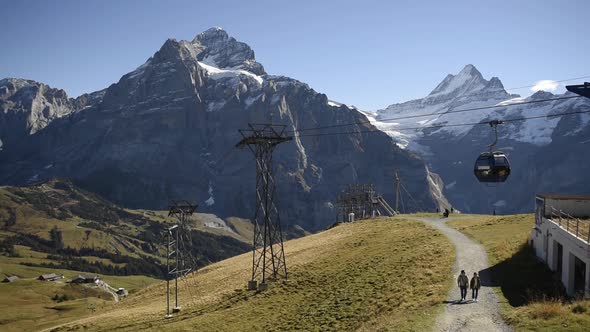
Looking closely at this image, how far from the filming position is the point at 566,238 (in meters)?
39.7

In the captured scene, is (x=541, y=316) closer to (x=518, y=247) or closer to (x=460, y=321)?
(x=460, y=321)

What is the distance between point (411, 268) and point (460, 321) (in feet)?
57.4

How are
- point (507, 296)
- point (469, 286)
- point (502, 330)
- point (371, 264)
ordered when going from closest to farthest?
point (502, 330) < point (507, 296) < point (469, 286) < point (371, 264)

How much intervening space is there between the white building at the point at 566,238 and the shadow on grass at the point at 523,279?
0.72 metres

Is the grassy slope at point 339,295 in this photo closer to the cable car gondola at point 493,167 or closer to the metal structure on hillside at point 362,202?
the cable car gondola at point 493,167

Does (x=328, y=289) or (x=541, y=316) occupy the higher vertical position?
(x=541, y=316)

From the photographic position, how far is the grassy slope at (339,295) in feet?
134

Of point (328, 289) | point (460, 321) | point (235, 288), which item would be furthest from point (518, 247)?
point (235, 288)

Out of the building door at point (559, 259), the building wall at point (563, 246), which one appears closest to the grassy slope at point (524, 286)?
the building door at point (559, 259)

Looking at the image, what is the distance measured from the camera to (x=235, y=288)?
66.4 meters

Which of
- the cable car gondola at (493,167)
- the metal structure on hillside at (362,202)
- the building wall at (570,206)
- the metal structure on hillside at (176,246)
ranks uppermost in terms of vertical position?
the cable car gondola at (493,167)

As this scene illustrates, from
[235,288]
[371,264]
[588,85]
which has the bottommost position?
[235,288]

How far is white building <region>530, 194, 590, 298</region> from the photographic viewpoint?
36938mm

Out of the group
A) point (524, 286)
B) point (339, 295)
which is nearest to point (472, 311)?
point (524, 286)
